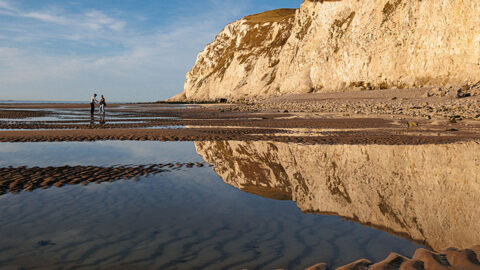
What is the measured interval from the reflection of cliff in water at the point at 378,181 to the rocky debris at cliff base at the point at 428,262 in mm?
487

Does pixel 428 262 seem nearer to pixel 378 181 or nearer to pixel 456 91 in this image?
pixel 378 181

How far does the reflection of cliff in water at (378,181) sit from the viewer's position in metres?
5.31

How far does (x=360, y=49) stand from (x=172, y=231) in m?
51.3

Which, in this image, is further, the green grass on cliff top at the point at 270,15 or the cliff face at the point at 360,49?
the green grass on cliff top at the point at 270,15

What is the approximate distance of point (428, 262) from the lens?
A: 372cm

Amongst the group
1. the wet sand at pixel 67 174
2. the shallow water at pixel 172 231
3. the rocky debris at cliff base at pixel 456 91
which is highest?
the rocky debris at cliff base at pixel 456 91

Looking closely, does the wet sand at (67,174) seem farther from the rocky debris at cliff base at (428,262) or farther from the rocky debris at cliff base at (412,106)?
the rocky debris at cliff base at (412,106)

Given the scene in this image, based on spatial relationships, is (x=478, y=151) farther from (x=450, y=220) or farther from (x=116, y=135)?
(x=116, y=135)

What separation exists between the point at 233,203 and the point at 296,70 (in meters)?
62.4

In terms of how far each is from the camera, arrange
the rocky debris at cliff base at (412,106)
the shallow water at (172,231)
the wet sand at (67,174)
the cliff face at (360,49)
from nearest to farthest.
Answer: the shallow water at (172,231)
the wet sand at (67,174)
the rocky debris at cliff base at (412,106)
the cliff face at (360,49)

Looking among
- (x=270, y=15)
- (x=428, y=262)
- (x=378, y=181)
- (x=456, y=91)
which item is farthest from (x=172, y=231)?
(x=270, y=15)

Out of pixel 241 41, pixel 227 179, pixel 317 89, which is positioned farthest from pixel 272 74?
pixel 227 179

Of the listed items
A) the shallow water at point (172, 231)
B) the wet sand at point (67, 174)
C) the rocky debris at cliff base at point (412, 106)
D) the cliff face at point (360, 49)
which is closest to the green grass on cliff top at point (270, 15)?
the cliff face at point (360, 49)

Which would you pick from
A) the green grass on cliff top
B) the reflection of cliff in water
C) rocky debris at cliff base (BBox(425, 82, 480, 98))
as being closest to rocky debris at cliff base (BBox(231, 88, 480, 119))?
rocky debris at cliff base (BBox(425, 82, 480, 98))
